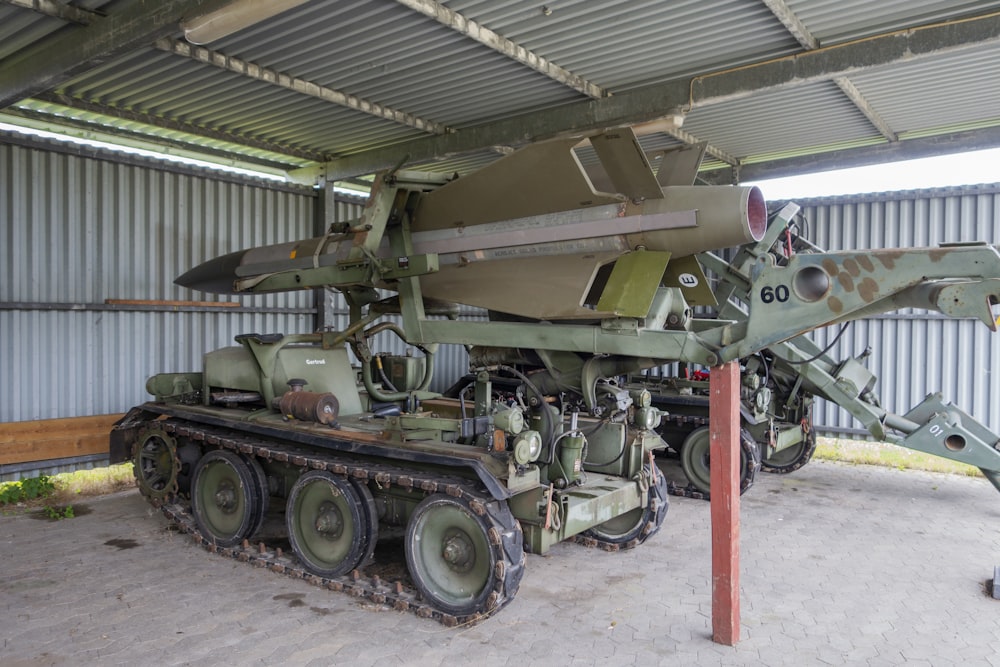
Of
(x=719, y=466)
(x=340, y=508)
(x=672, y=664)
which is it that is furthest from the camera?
(x=340, y=508)

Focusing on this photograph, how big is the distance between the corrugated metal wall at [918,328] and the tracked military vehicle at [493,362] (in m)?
6.52

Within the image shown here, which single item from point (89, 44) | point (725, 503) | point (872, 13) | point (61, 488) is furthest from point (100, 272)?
point (872, 13)

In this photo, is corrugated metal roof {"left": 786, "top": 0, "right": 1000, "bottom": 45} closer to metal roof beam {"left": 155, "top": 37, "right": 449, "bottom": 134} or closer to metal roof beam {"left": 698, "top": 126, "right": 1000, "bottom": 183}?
metal roof beam {"left": 698, "top": 126, "right": 1000, "bottom": 183}

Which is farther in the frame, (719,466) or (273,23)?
(273,23)

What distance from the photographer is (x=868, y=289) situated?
175 inches

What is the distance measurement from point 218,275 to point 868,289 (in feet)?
22.4

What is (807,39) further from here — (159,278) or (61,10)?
(159,278)

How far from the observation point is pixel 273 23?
6.83 metres

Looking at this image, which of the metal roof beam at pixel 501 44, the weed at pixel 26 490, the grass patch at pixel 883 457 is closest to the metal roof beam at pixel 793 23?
the metal roof beam at pixel 501 44

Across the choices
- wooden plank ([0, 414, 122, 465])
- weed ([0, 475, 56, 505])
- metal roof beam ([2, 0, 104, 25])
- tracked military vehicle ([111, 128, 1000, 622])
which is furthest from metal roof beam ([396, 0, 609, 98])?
weed ([0, 475, 56, 505])

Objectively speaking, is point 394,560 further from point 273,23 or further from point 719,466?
point 273,23

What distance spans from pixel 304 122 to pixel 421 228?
455 cm

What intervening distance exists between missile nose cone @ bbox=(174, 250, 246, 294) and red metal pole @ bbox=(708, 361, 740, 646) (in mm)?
5669

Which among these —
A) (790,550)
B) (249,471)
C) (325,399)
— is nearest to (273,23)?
(325,399)
